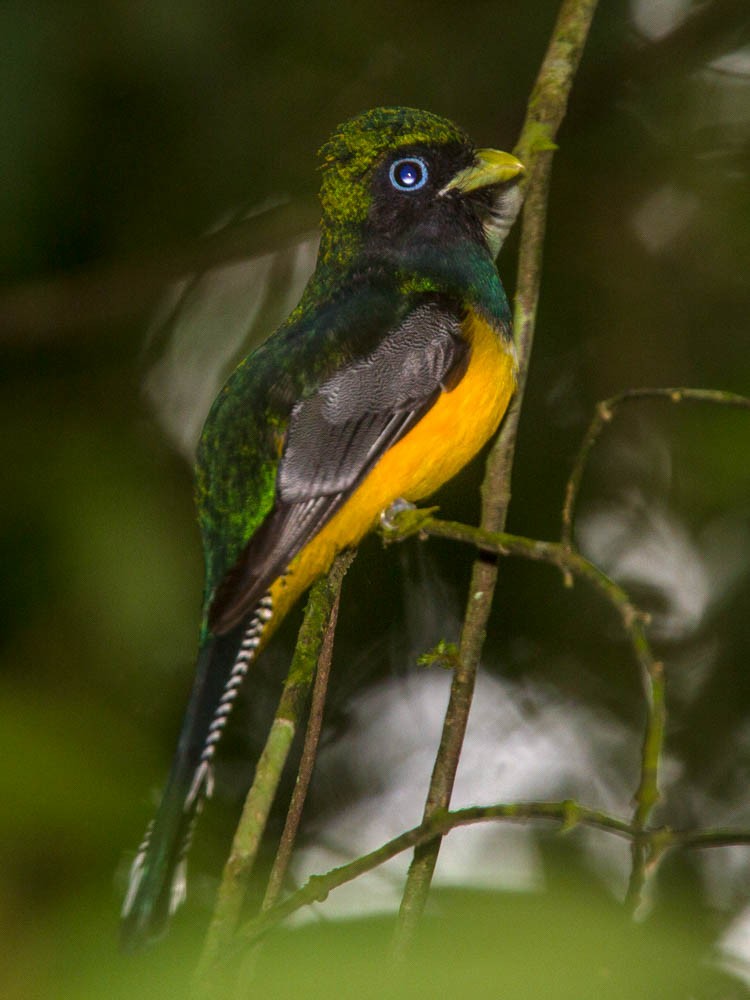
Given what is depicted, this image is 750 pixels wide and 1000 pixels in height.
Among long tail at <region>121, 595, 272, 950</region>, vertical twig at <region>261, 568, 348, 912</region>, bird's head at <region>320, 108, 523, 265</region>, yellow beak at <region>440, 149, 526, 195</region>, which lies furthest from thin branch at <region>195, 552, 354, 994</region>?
yellow beak at <region>440, 149, 526, 195</region>

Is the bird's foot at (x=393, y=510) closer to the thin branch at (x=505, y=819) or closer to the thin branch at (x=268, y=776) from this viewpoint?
the thin branch at (x=268, y=776)

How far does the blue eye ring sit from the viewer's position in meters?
3.67

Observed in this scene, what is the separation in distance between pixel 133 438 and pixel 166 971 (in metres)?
3.84

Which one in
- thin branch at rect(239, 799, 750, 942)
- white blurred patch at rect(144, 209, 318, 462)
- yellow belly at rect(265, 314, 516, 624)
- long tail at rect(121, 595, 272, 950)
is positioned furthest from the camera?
white blurred patch at rect(144, 209, 318, 462)

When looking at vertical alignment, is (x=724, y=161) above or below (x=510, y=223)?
above

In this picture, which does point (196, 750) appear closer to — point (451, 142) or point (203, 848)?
point (203, 848)

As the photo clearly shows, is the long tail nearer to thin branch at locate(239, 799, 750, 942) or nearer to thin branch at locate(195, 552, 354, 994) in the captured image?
thin branch at locate(195, 552, 354, 994)

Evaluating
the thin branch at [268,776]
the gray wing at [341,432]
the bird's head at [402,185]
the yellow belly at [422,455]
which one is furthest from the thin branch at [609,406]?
the bird's head at [402,185]

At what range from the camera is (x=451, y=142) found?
367 cm

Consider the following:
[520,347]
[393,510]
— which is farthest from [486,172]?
[393,510]

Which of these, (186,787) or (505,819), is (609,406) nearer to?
(505,819)

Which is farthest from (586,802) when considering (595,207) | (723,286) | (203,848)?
(595,207)

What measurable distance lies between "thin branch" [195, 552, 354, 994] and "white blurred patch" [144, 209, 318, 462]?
186 cm

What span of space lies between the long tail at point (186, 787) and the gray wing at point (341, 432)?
0.29ft
